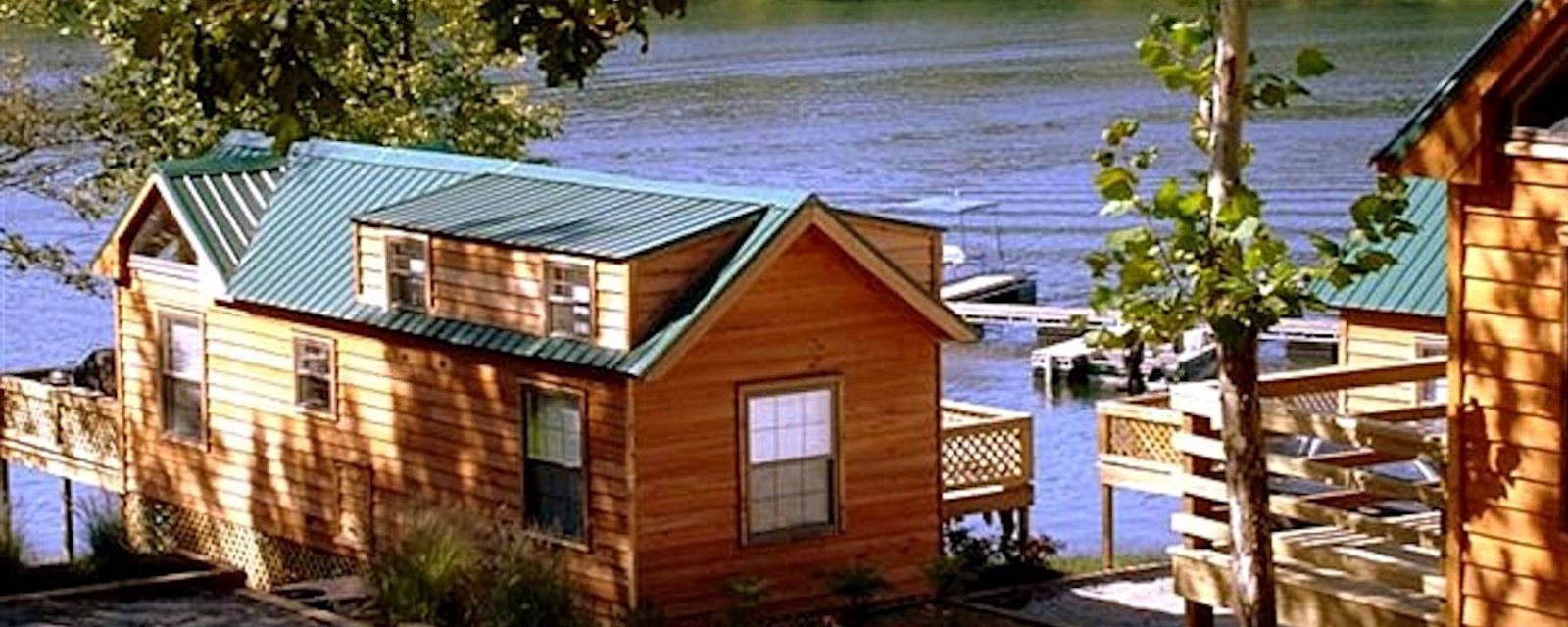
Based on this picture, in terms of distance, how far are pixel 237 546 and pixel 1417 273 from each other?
37.6ft

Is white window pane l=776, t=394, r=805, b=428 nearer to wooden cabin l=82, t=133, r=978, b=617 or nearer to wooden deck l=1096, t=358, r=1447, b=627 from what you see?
wooden cabin l=82, t=133, r=978, b=617

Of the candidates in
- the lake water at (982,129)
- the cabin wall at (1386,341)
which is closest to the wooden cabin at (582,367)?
the cabin wall at (1386,341)

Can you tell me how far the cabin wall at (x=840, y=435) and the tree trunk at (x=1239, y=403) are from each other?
724 cm

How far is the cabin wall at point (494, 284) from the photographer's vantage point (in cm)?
2280

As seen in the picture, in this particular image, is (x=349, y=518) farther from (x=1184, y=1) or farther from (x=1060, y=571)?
(x=1184, y=1)

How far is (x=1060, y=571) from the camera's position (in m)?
27.0

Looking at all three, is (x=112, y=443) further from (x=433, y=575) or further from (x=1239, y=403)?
(x=1239, y=403)

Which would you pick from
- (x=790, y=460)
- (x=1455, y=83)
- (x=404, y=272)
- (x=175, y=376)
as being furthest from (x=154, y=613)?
(x=1455, y=83)

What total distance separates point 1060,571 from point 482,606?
6.53 m

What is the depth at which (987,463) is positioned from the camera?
26.6m

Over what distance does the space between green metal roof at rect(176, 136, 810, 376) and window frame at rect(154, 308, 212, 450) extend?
117 cm

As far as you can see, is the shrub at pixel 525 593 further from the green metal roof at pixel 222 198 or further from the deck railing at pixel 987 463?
the green metal roof at pixel 222 198

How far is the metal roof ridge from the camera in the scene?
2364 cm

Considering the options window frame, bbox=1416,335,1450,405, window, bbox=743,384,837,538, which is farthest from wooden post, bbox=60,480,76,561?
window frame, bbox=1416,335,1450,405
